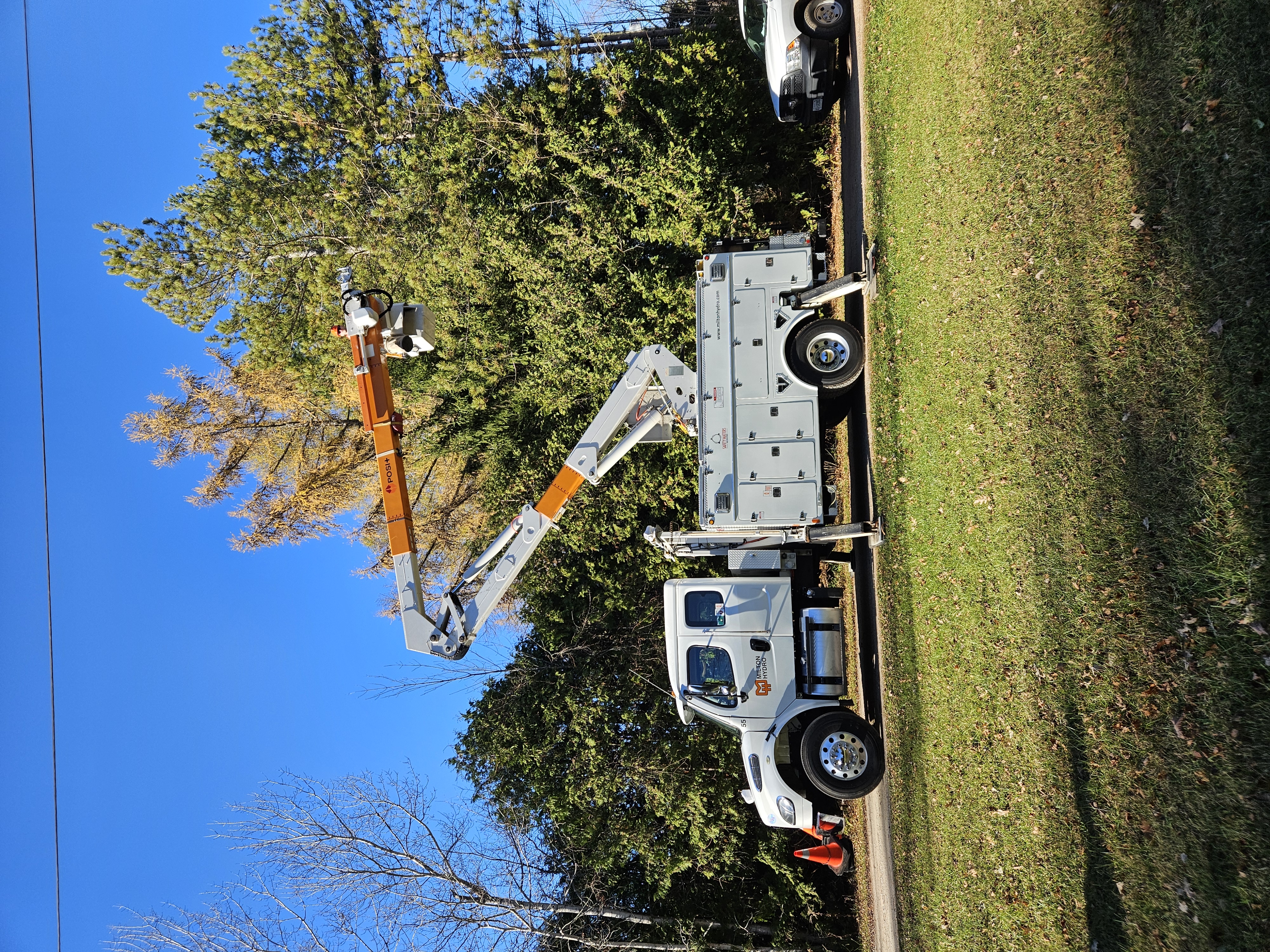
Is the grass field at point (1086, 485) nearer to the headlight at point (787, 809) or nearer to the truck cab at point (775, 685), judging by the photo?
the truck cab at point (775, 685)

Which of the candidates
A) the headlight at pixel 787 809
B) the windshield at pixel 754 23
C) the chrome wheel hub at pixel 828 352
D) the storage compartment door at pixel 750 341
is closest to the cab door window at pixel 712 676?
the headlight at pixel 787 809

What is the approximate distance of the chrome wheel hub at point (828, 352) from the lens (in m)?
8.56

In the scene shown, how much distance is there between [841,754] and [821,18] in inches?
418

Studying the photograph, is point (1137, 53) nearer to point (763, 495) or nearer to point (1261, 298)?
point (1261, 298)

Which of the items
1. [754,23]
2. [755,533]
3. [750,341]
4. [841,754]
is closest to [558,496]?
[755,533]

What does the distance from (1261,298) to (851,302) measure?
585 cm

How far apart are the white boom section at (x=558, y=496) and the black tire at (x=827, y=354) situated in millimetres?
1435

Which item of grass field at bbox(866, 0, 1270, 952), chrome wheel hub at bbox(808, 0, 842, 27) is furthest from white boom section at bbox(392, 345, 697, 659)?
chrome wheel hub at bbox(808, 0, 842, 27)

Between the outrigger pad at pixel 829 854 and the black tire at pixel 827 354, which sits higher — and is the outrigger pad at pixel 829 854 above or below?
below

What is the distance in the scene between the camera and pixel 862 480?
9.55 metres

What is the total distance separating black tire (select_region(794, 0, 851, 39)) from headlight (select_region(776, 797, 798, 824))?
1093 cm

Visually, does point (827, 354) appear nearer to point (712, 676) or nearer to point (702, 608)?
point (702, 608)

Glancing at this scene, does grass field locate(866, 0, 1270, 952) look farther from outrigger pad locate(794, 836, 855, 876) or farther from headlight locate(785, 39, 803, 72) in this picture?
headlight locate(785, 39, 803, 72)

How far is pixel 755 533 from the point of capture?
859 cm
